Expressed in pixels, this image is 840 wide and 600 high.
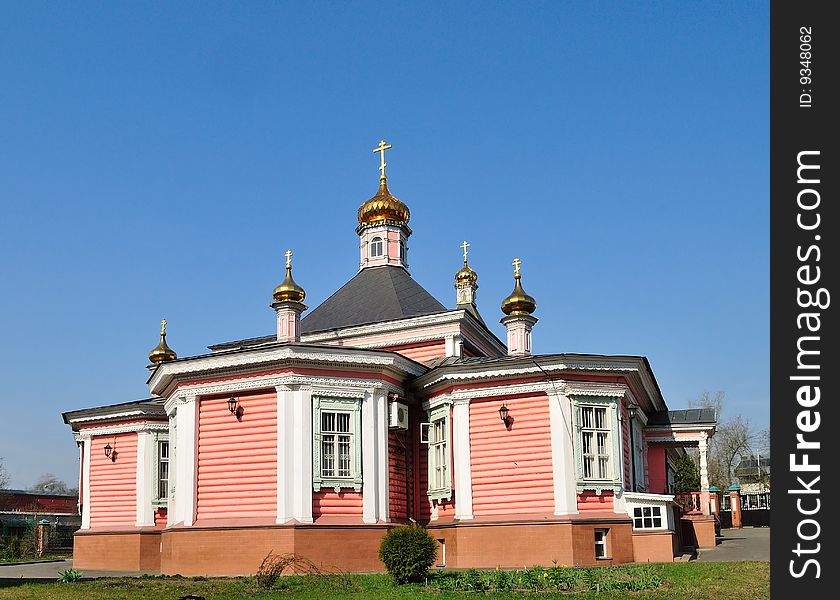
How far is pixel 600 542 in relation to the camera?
69.8ft

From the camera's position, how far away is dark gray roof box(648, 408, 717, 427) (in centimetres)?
2861

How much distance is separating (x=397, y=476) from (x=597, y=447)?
517 cm

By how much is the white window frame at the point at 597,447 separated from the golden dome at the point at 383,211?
43.3 feet

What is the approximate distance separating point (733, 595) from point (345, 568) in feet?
33.7

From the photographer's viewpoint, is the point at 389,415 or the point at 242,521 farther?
the point at 389,415

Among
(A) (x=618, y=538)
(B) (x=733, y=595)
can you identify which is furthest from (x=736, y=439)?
(B) (x=733, y=595)

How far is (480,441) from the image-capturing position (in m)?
22.7

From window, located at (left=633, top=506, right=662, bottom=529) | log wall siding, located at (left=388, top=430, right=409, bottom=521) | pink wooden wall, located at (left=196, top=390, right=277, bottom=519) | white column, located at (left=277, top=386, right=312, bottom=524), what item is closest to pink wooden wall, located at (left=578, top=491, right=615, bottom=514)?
window, located at (left=633, top=506, right=662, bottom=529)

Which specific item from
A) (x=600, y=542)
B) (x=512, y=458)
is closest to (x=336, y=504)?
(x=512, y=458)

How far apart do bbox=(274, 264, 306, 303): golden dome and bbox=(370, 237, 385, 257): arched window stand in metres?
8.01

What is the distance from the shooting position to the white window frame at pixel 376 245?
1293 inches

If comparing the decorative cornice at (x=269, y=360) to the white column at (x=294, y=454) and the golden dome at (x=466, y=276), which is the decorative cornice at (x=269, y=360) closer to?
the white column at (x=294, y=454)
